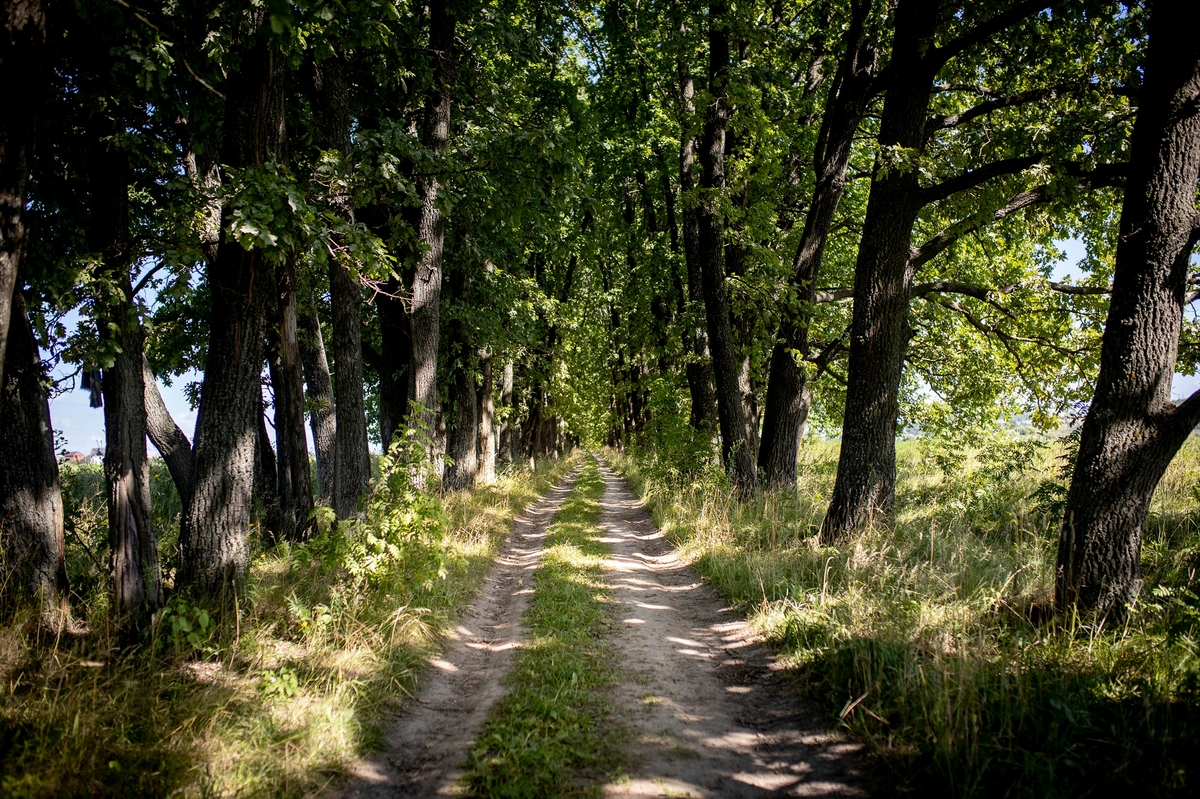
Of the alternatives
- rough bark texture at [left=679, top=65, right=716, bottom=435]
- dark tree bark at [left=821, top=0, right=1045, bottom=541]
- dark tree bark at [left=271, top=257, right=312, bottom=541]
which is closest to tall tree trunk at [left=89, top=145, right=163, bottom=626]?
dark tree bark at [left=271, top=257, right=312, bottom=541]

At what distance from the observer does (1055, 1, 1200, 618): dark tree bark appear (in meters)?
4.25

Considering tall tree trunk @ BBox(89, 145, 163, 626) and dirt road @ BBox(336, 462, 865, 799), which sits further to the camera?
tall tree trunk @ BBox(89, 145, 163, 626)

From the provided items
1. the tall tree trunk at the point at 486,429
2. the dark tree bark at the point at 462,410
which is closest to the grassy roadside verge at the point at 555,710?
the dark tree bark at the point at 462,410

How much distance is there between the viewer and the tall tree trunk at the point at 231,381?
16.5ft

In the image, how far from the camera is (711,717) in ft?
13.0

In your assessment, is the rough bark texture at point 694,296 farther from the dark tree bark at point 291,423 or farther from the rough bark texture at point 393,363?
the dark tree bark at point 291,423

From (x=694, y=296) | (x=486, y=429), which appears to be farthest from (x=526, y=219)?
(x=486, y=429)

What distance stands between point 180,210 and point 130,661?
13.1 ft

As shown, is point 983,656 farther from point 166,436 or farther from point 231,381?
point 166,436

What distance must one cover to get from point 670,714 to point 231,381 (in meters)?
→ 4.53

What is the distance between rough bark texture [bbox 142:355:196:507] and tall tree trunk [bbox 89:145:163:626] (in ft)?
4.29

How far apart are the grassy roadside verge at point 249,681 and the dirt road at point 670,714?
286mm

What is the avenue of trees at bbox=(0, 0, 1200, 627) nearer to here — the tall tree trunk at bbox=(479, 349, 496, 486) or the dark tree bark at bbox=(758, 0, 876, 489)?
the dark tree bark at bbox=(758, 0, 876, 489)

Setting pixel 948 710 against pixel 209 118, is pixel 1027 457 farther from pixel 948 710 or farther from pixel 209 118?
pixel 209 118
